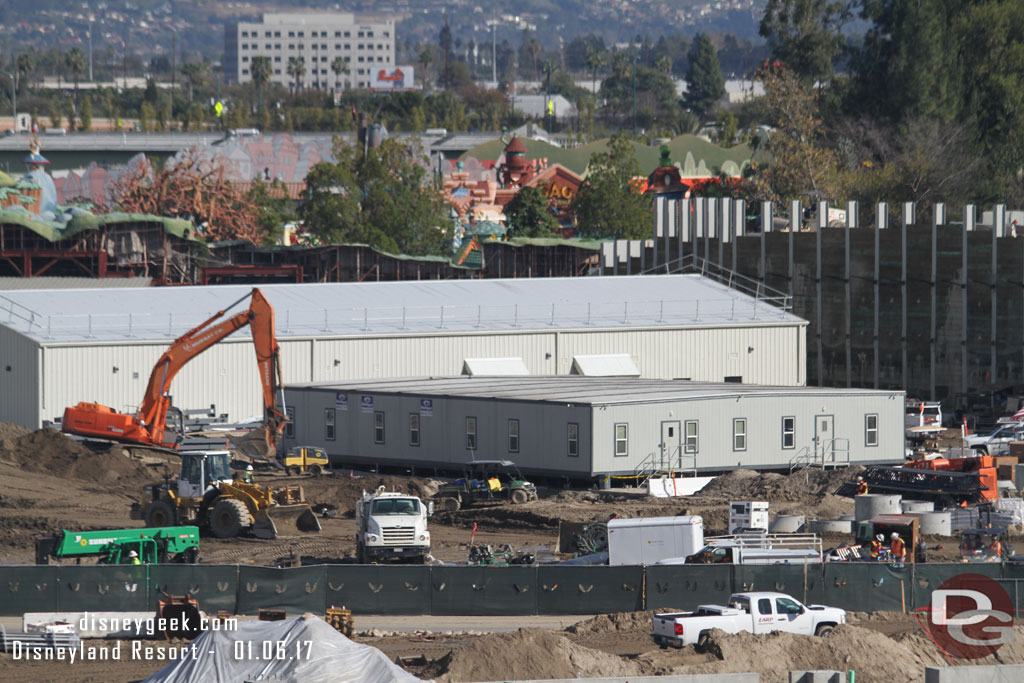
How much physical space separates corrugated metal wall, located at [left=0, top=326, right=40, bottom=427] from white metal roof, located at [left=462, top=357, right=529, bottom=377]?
17.4 meters

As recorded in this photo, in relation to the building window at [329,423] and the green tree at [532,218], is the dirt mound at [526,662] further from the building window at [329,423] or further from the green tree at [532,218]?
the green tree at [532,218]

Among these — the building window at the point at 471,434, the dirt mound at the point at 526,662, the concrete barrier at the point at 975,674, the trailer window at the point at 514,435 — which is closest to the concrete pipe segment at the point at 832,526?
the trailer window at the point at 514,435

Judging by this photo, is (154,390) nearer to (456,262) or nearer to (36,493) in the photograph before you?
(36,493)

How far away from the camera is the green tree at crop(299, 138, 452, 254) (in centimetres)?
13500

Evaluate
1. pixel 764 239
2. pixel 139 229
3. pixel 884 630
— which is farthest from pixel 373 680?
pixel 139 229

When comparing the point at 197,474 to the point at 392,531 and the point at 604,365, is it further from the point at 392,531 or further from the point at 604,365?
the point at 604,365

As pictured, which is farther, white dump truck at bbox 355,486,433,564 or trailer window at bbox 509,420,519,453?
trailer window at bbox 509,420,519,453

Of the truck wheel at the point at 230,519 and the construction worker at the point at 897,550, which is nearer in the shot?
the construction worker at the point at 897,550

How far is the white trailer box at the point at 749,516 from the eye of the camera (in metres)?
44.7

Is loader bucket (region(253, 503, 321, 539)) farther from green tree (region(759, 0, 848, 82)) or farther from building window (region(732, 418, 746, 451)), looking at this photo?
green tree (region(759, 0, 848, 82))

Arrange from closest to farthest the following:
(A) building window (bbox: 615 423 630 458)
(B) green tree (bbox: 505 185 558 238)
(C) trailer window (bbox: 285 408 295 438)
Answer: (A) building window (bbox: 615 423 630 458)
(C) trailer window (bbox: 285 408 295 438)
(B) green tree (bbox: 505 185 558 238)

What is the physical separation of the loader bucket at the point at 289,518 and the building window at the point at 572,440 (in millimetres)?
11541

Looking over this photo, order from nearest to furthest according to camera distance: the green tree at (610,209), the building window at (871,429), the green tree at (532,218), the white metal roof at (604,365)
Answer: the building window at (871,429) → the white metal roof at (604,365) → the green tree at (532,218) → the green tree at (610,209)

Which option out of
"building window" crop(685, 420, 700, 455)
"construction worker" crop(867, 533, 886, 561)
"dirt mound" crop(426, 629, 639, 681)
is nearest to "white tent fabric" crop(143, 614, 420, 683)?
"dirt mound" crop(426, 629, 639, 681)
